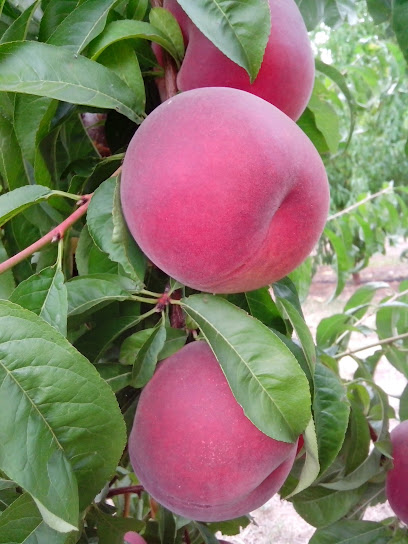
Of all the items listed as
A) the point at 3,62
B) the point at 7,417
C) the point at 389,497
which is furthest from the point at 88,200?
the point at 389,497

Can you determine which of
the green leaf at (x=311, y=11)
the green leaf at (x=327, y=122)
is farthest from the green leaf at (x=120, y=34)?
the green leaf at (x=311, y=11)

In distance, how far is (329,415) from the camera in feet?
2.43

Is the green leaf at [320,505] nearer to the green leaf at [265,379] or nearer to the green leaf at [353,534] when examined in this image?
the green leaf at [353,534]

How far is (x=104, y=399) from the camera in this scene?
22.6 inches

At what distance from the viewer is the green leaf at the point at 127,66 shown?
701mm

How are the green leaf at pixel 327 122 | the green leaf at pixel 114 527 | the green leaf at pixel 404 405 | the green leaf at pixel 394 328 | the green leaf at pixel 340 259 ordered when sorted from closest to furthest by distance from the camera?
the green leaf at pixel 114 527
the green leaf at pixel 327 122
the green leaf at pixel 404 405
the green leaf at pixel 394 328
the green leaf at pixel 340 259

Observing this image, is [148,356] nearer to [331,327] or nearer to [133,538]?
[133,538]

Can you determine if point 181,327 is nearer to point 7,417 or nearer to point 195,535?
point 7,417

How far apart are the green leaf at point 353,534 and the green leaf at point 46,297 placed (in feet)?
2.35

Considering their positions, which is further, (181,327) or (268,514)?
(268,514)

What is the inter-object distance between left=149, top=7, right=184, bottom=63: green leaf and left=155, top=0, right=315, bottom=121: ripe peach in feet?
0.04

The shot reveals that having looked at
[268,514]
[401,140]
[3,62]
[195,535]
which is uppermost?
[3,62]

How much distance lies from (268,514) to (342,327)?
1.73 meters

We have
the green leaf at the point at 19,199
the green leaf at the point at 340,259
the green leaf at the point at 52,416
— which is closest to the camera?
the green leaf at the point at 52,416
